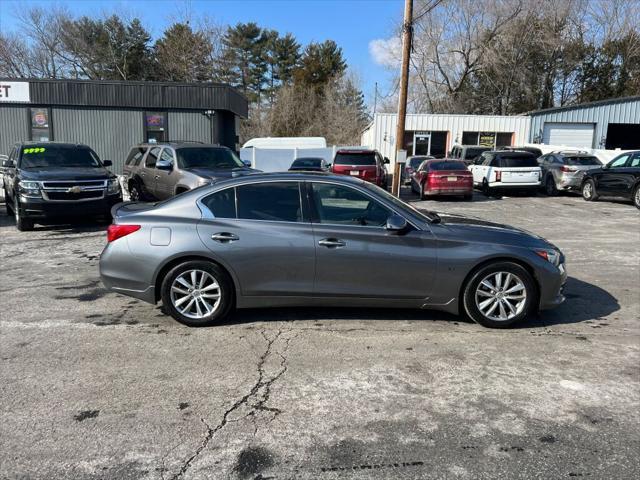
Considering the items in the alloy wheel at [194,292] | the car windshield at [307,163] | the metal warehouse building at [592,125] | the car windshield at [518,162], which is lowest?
the alloy wheel at [194,292]

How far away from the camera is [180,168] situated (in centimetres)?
1138

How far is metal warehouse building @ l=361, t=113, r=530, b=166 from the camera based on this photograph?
33500 mm

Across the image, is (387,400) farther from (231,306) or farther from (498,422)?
(231,306)

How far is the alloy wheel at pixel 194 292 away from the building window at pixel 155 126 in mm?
19413

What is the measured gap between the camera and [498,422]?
11.6 feet

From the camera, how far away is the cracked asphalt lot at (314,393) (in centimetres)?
308

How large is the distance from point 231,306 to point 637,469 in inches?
140

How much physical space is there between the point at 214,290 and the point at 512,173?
53.8ft

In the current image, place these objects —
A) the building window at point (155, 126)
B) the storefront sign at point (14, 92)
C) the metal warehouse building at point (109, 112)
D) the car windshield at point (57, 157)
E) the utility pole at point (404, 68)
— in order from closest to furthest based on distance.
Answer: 1. the car windshield at point (57, 157)
2. the utility pole at point (404, 68)
3. the storefront sign at point (14, 92)
4. the metal warehouse building at point (109, 112)
5. the building window at point (155, 126)

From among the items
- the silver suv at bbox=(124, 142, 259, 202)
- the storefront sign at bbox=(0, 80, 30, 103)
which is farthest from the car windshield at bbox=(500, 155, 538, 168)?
the storefront sign at bbox=(0, 80, 30, 103)

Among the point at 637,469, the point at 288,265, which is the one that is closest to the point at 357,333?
the point at 288,265

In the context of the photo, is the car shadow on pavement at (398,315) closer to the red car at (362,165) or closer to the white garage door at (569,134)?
the red car at (362,165)

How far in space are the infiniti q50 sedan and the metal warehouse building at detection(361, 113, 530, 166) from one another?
2858cm

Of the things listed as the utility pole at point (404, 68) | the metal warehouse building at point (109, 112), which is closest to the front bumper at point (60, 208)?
the utility pole at point (404, 68)
